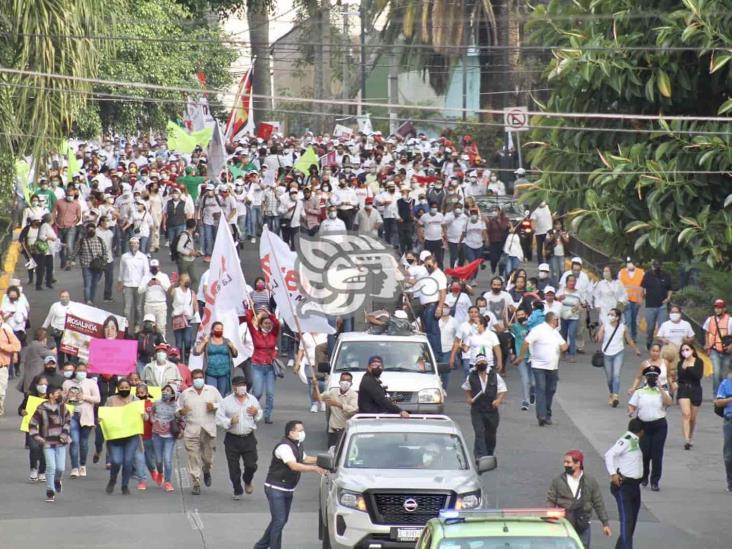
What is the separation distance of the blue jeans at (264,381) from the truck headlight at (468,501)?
7.73 m

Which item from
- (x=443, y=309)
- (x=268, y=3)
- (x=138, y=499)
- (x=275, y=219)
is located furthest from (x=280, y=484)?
(x=268, y=3)

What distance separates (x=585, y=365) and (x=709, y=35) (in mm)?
13883

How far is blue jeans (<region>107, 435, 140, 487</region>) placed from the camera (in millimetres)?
19578

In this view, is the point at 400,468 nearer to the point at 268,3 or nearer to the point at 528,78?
the point at 528,78

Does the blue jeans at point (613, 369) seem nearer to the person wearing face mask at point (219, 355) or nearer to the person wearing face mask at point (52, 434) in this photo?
the person wearing face mask at point (219, 355)

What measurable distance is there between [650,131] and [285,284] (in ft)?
32.5

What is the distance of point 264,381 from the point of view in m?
23.4

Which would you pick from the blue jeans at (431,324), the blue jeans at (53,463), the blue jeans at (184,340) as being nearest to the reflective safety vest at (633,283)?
the blue jeans at (431,324)

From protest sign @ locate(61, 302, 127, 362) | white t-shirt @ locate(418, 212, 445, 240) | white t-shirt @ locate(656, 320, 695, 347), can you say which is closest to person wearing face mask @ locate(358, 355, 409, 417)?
protest sign @ locate(61, 302, 127, 362)

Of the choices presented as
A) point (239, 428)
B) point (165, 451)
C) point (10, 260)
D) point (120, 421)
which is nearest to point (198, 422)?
point (165, 451)

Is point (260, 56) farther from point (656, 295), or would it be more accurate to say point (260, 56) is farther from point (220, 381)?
point (220, 381)

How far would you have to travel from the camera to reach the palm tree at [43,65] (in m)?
21.9

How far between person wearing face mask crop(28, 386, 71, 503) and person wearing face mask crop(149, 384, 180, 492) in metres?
1.02

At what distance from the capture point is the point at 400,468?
16281 mm
